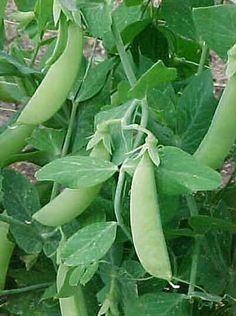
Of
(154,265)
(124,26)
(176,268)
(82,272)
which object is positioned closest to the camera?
(154,265)

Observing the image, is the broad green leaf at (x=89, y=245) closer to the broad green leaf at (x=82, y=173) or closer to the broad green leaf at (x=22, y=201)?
the broad green leaf at (x=82, y=173)

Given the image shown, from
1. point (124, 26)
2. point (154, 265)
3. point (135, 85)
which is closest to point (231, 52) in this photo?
point (135, 85)

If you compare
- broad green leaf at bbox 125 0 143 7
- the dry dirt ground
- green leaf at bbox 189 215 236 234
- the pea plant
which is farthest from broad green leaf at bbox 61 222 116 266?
the dry dirt ground

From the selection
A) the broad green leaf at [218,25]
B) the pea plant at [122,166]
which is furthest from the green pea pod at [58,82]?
the broad green leaf at [218,25]

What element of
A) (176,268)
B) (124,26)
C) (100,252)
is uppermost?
(124,26)

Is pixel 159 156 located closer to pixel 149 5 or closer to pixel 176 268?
pixel 176 268
